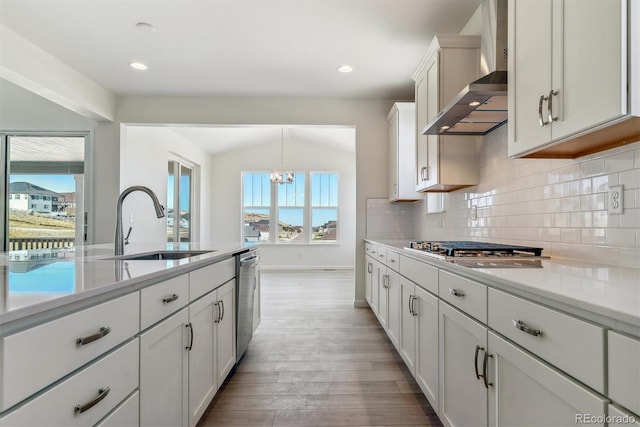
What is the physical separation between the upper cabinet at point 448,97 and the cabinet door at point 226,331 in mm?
1796

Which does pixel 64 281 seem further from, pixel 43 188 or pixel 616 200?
pixel 43 188

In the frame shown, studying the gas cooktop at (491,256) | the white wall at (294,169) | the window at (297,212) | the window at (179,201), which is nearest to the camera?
the gas cooktop at (491,256)

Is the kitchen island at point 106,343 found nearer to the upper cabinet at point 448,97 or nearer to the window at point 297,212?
the upper cabinet at point 448,97

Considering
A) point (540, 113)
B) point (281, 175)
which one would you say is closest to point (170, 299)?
point (540, 113)

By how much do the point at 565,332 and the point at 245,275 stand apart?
81.0 inches

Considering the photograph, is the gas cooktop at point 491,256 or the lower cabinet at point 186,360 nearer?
the lower cabinet at point 186,360

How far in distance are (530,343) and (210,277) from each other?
1.50 m

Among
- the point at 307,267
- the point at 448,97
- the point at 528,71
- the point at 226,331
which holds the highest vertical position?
the point at 448,97

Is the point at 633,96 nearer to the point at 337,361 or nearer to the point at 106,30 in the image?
the point at 337,361

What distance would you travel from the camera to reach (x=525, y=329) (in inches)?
36.4

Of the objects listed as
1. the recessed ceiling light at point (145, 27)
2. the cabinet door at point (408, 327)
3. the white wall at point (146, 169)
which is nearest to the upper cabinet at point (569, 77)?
the cabinet door at point (408, 327)

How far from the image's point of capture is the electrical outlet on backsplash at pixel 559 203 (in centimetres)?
131

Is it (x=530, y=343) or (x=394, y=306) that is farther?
(x=394, y=306)

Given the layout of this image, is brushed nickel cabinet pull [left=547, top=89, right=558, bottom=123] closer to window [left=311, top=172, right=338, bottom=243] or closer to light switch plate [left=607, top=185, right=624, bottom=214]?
light switch plate [left=607, top=185, right=624, bottom=214]
